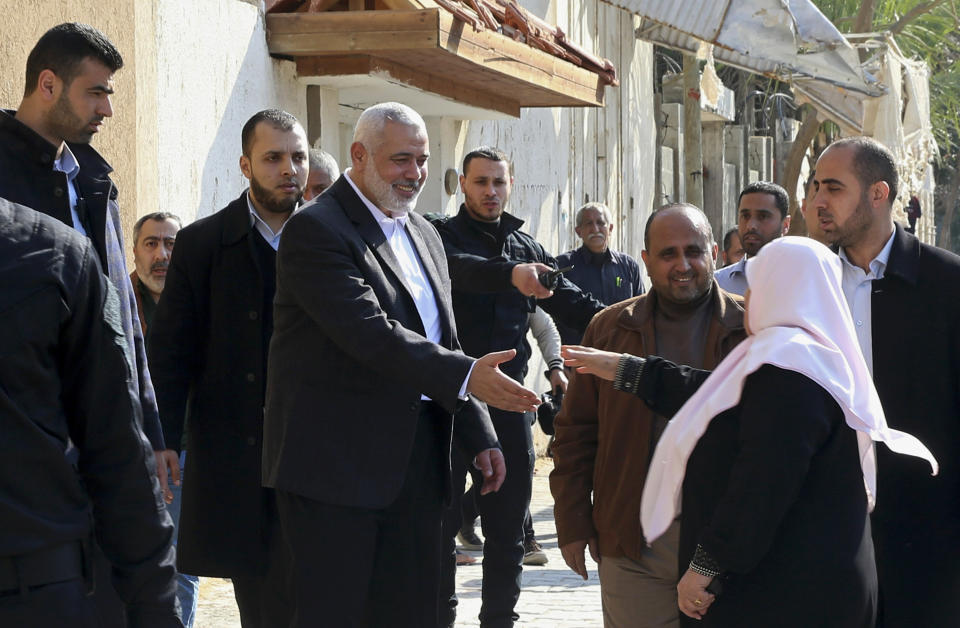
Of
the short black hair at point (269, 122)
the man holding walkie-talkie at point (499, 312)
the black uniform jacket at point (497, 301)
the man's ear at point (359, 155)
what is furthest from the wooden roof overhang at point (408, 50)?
the man's ear at point (359, 155)

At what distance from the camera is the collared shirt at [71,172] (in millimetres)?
4059

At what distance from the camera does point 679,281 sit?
454 cm

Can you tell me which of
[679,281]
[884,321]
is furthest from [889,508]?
[679,281]

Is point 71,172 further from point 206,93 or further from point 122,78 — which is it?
point 206,93

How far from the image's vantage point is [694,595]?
3.83 m

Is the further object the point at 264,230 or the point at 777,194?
the point at 777,194

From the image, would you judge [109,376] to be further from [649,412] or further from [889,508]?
[889,508]

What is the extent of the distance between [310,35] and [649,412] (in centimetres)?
499

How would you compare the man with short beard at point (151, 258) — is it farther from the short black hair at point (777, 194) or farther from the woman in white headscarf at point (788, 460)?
the short black hair at point (777, 194)

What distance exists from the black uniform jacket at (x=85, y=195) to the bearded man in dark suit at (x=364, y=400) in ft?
1.49

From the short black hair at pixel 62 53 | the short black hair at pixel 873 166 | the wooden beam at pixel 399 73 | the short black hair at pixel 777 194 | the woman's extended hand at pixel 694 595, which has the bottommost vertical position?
the woman's extended hand at pixel 694 595

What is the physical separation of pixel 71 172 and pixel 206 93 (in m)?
4.04

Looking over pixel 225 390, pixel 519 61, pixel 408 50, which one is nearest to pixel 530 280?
pixel 225 390

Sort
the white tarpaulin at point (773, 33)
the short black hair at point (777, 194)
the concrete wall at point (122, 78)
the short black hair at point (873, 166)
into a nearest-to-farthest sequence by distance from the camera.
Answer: the short black hair at point (873, 166), the concrete wall at point (122, 78), the short black hair at point (777, 194), the white tarpaulin at point (773, 33)
